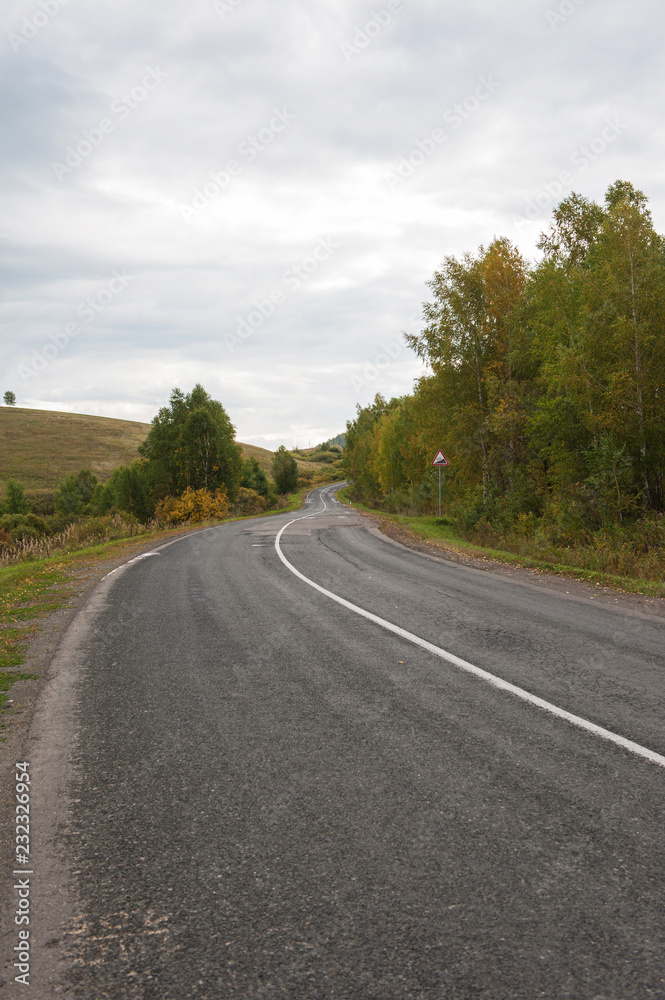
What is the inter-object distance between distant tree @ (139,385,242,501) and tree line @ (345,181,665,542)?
17.2 meters

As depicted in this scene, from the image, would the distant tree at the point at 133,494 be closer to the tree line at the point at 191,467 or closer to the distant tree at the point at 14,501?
the tree line at the point at 191,467

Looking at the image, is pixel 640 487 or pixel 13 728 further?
pixel 640 487

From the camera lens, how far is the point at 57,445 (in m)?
96.1

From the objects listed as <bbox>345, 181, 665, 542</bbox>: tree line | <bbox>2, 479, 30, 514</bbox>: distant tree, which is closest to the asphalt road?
<bbox>345, 181, 665, 542</bbox>: tree line

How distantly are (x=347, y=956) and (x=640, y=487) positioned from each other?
14.9 metres

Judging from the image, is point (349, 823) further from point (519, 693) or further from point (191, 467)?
point (191, 467)

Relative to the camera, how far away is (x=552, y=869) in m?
2.57

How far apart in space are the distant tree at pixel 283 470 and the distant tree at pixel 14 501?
32.6 m

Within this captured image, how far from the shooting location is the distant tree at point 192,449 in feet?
133

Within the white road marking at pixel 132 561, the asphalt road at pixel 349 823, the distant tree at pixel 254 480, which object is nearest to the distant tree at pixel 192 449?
the distant tree at pixel 254 480

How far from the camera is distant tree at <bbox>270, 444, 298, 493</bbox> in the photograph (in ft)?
267

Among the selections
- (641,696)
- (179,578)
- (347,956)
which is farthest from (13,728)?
(179,578)

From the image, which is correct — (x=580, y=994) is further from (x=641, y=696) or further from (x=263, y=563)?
(x=263, y=563)

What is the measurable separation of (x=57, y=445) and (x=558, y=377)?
96.5m
